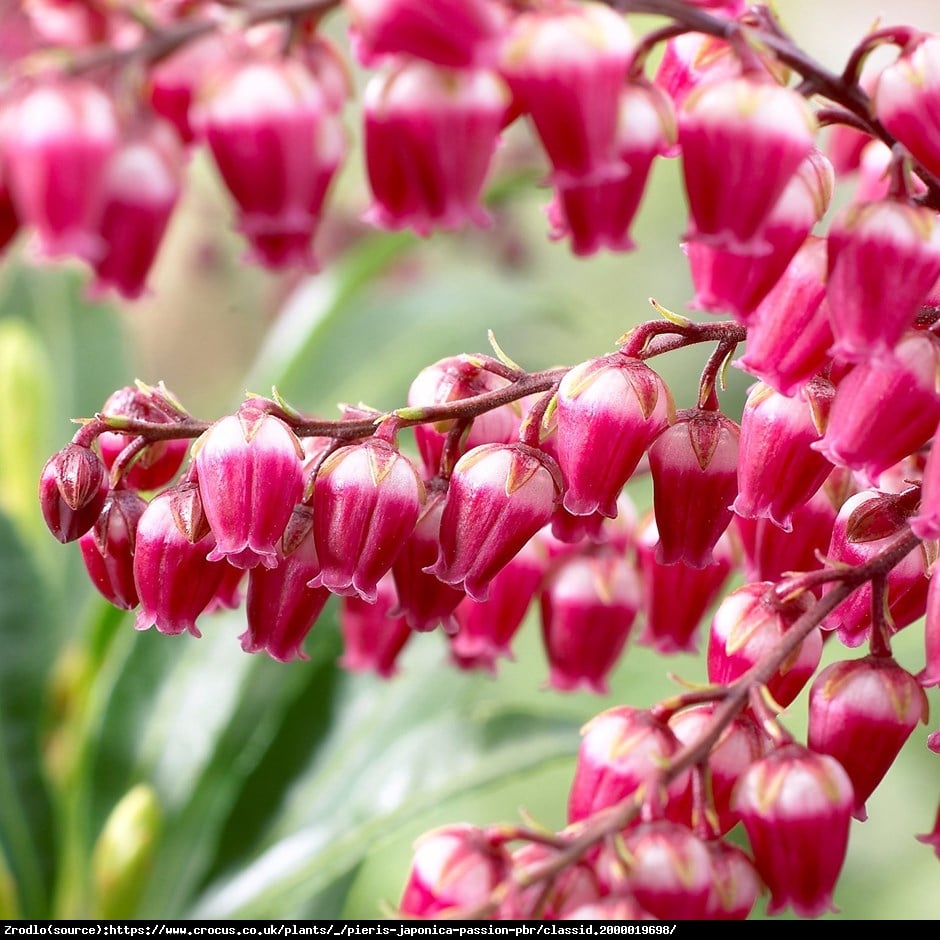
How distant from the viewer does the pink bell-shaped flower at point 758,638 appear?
469 mm

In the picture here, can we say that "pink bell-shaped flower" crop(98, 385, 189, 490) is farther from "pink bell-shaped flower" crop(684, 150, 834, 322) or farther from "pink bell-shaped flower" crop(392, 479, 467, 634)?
"pink bell-shaped flower" crop(684, 150, 834, 322)

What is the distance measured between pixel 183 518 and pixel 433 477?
4.0 inches

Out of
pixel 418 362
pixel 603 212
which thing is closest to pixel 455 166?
pixel 603 212

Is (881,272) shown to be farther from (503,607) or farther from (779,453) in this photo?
(503,607)

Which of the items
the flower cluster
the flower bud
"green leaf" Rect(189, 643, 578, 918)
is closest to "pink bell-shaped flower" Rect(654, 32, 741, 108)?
the flower cluster

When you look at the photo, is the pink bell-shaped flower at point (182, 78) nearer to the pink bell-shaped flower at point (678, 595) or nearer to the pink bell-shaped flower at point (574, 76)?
the pink bell-shaped flower at point (574, 76)

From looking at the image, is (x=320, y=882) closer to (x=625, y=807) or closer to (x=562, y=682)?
(x=562, y=682)

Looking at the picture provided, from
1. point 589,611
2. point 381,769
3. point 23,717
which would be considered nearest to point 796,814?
point 589,611

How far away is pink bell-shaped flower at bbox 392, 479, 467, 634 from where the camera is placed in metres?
0.49

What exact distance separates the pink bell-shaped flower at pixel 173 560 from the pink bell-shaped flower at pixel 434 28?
0.19 m

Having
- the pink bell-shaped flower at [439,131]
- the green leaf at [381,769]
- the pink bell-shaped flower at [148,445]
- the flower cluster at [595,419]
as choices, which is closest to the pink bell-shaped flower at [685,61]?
the flower cluster at [595,419]

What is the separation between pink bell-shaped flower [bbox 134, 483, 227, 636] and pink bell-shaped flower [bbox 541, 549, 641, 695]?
213 millimetres

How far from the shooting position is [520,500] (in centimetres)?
46

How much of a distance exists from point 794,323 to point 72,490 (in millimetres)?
247
